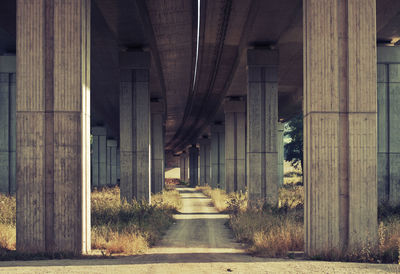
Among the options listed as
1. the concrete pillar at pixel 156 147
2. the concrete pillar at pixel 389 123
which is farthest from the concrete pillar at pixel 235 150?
the concrete pillar at pixel 389 123

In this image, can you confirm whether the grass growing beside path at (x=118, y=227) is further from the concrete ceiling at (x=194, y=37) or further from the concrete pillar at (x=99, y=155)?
the concrete pillar at (x=99, y=155)

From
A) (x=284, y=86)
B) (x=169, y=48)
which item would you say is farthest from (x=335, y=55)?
(x=284, y=86)

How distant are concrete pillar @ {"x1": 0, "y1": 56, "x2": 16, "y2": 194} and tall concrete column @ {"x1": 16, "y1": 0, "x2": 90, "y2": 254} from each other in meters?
14.8

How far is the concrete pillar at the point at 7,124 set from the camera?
84.8 ft

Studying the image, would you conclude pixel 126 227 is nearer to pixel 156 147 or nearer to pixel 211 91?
pixel 211 91

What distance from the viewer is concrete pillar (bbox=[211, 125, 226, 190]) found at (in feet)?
184

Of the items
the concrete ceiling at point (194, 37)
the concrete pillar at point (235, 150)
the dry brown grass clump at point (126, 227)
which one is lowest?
the dry brown grass clump at point (126, 227)

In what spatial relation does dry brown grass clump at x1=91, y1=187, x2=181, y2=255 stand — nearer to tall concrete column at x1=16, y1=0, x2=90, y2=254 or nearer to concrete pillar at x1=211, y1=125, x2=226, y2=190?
tall concrete column at x1=16, y1=0, x2=90, y2=254

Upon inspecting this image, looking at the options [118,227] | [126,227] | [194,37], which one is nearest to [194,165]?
[194,37]

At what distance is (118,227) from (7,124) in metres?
13.7

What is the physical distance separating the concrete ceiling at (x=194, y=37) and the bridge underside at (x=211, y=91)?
Result: 95 millimetres

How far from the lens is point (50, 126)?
1214 cm

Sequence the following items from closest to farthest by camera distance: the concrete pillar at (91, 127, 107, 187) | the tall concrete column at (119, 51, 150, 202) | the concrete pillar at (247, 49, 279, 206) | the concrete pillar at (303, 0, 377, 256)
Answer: the concrete pillar at (303, 0, 377, 256) < the concrete pillar at (247, 49, 279, 206) < the tall concrete column at (119, 51, 150, 202) < the concrete pillar at (91, 127, 107, 187)

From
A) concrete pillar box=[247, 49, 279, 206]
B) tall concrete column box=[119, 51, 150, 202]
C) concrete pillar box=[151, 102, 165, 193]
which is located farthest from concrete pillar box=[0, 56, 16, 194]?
concrete pillar box=[151, 102, 165, 193]
